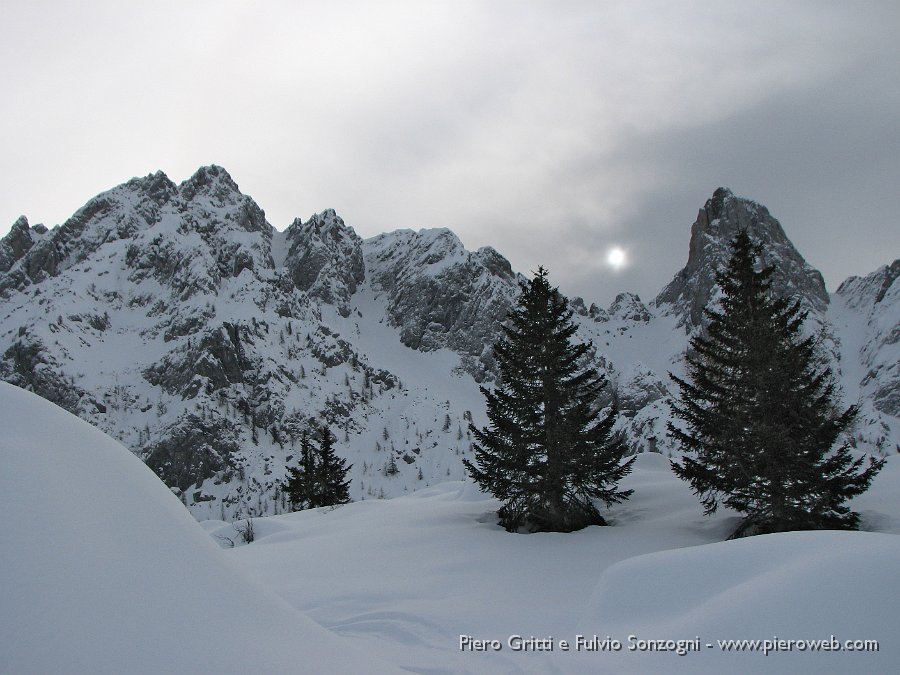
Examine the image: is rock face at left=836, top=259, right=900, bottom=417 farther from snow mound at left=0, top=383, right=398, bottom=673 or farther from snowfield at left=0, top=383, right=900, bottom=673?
snow mound at left=0, top=383, right=398, bottom=673

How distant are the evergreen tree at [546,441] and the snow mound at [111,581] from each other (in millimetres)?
11220

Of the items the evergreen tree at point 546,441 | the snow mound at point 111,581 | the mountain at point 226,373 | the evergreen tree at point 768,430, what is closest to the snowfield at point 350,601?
the snow mound at point 111,581

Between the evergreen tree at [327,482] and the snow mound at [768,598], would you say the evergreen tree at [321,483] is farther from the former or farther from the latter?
the snow mound at [768,598]

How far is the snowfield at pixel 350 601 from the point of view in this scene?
7.35 feet

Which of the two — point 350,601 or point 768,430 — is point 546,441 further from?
point 350,601

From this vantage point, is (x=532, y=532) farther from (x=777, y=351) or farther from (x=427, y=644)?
(x=427, y=644)

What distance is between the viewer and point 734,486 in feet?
39.9

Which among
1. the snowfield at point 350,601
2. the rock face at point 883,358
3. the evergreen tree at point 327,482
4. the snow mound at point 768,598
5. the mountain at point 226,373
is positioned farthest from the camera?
the rock face at point 883,358

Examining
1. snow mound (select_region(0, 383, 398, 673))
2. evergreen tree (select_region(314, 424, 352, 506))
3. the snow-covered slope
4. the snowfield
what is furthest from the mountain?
snow mound (select_region(0, 383, 398, 673))

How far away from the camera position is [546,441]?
47.8ft

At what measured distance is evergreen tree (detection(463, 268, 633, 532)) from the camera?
14195 millimetres

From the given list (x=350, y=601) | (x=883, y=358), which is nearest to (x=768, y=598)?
(x=350, y=601)

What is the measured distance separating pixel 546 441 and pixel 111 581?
42.7ft

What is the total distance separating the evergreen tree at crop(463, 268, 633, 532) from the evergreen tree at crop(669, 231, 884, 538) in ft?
7.37
